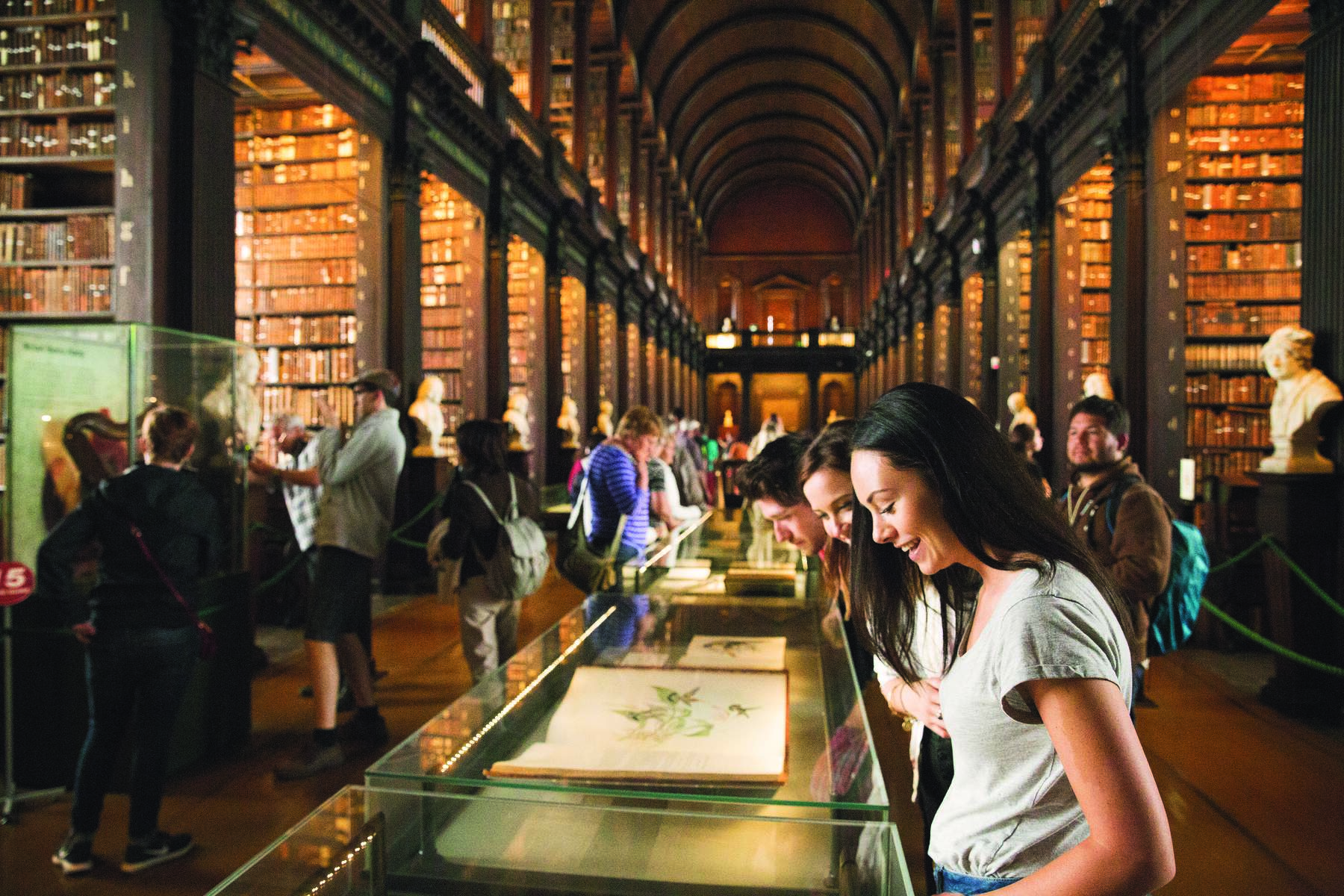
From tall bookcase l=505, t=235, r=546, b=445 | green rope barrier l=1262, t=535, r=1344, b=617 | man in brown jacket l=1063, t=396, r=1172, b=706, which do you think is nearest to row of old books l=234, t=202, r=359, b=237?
tall bookcase l=505, t=235, r=546, b=445

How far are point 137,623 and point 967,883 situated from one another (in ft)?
9.07

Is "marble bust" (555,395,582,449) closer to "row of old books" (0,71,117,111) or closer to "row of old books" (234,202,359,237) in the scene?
"row of old books" (234,202,359,237)

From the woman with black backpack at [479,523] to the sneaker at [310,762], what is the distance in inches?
24.9

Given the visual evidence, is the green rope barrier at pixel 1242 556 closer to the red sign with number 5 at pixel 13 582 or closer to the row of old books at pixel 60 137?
the red sign with number 5 at pixel 13 582

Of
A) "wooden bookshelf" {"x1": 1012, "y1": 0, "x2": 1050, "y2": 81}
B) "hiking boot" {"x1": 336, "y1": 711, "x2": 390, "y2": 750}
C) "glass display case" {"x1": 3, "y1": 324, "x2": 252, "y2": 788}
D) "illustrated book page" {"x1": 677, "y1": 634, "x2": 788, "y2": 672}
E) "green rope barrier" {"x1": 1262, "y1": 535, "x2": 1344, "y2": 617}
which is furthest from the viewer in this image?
"wooden bookshelf" {"x1": 1012, "y1": 0, "x2": 1050, "y2": 81}

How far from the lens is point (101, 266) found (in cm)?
541

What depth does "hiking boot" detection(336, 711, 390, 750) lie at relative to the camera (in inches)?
157

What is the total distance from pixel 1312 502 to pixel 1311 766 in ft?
4.85

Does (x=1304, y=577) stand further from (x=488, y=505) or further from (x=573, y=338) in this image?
(x=573, y=338)

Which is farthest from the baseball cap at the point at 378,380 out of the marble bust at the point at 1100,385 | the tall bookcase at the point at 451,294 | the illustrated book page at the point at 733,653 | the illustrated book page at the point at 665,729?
the marble bust at the point at 1100,385

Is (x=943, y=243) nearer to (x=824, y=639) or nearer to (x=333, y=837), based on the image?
(x=824, y=639)

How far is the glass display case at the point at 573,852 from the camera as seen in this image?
1.21m

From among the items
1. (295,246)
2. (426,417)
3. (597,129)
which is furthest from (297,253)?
(597,129)

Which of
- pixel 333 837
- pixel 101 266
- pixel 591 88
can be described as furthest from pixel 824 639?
pixel 591 88
